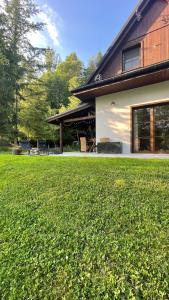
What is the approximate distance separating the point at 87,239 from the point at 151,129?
6.90 metres

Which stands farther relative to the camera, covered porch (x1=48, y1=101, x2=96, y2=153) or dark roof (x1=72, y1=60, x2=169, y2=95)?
covered porch (x1=48, y1=101, x2=96, y2=153)

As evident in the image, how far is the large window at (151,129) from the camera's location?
8.27 metres

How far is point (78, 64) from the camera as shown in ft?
116

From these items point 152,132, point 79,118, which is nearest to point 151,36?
point 152,132

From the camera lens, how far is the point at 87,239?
96.5 inches

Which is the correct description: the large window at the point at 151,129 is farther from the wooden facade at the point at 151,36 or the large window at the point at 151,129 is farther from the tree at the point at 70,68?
the tree at the point at 70,68

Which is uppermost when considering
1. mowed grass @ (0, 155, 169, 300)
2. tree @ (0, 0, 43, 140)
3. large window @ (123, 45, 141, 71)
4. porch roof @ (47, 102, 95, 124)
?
tree @ (0, 0, 43, 140)

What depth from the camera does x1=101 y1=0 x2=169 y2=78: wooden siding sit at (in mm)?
8333

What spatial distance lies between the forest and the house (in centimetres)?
1179

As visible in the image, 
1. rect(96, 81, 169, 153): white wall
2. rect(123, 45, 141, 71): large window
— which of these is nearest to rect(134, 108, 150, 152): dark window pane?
Result: rect(96, 81, 169, 153): white wall

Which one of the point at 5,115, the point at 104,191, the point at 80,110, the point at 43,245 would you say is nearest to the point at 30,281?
the point at 43,245

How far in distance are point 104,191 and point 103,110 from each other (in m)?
6.67

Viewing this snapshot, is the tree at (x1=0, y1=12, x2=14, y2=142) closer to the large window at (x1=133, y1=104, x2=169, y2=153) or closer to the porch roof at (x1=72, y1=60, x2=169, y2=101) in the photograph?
the porch roof at (x1=72, y1=60, x2=169, y2=101)

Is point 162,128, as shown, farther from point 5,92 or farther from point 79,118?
point 5,92
